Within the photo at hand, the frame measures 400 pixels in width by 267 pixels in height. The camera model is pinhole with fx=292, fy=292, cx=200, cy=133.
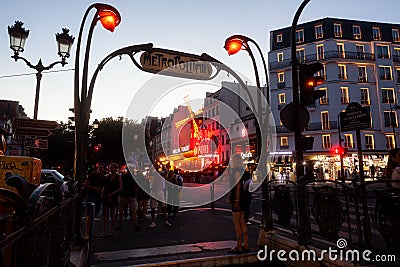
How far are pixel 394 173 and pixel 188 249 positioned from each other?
14.0 feet

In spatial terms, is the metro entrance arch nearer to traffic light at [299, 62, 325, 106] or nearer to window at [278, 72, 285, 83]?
traffic light at [299, 62, 325, 106]

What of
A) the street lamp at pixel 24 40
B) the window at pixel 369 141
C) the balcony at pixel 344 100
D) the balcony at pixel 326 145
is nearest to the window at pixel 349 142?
the balcony at pixel 326 145

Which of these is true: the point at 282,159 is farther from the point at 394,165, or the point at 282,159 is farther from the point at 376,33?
the point at 394,165

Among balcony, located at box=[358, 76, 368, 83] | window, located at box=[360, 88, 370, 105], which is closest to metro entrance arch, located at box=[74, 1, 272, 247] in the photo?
window, located at box=[360, 88, 370, 105]

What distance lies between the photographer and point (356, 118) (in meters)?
6.43

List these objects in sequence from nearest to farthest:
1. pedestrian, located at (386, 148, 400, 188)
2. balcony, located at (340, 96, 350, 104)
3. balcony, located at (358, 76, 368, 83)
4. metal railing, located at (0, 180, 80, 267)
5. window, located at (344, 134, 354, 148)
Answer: metal railing, located at (0, 180, 80, 267) < pedestrian, located at (386, 148, 400, 188) < window, located at (344, 134, 354, 148) < balcony, located at (340, 96, 350, 104) < balcony, located at (358, 76, 368, 83)

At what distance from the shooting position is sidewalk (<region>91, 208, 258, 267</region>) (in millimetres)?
5168

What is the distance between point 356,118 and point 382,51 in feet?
151

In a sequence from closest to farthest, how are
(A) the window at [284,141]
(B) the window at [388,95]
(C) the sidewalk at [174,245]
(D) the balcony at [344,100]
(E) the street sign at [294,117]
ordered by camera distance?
(C) the sidewalk at [174,245] → (E) the street sign at [294,117] → (D) the balcony at [344,100] → (B) the window at [388,95] → (A) the window at [284,141]

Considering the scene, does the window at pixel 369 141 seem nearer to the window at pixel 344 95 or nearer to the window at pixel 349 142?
the window at pixel 349 142

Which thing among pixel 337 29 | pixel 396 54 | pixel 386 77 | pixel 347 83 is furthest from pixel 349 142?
pixel 337 29

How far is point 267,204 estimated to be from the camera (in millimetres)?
6105

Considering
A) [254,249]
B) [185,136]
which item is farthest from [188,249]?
[185,136]

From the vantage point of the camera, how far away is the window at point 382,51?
4368cm
